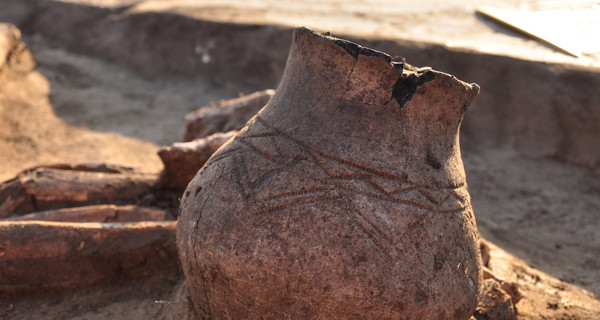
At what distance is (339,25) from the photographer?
603 centimetres

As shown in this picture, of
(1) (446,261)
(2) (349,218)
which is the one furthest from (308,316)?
(1) (446,261)

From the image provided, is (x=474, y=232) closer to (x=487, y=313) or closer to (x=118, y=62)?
(x=487, y=313)

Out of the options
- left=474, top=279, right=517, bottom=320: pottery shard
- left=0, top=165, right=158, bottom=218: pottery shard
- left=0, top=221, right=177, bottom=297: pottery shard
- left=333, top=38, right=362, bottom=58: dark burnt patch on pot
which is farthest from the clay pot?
left=0, top=165, right=158, bottom=218: pottery shard

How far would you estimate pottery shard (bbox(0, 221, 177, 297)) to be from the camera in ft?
8.80

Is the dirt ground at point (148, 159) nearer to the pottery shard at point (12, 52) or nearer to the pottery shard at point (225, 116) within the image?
the pottery shard at point (12, 52)

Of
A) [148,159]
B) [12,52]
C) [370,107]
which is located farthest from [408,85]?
[12,52]

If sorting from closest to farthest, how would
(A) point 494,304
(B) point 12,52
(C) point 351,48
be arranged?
(C) point 351,48 → (A) point 494,304 → (B) point 12,52

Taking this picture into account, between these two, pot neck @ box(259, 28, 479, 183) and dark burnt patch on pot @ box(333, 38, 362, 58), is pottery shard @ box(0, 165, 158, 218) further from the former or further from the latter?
dark burnt patch on pot @ box(333, 38, 362, 58)

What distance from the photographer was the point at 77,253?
2762mm

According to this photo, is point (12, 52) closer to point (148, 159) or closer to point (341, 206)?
point (148, 159)

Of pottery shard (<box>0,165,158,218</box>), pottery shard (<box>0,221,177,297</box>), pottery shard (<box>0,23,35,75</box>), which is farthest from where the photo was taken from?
pottery shard (<box>0,23,35,75</box>)

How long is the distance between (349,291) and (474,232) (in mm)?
557

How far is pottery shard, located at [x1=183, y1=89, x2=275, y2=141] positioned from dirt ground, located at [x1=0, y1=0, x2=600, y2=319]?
0.46 metres

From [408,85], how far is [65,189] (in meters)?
2.13
